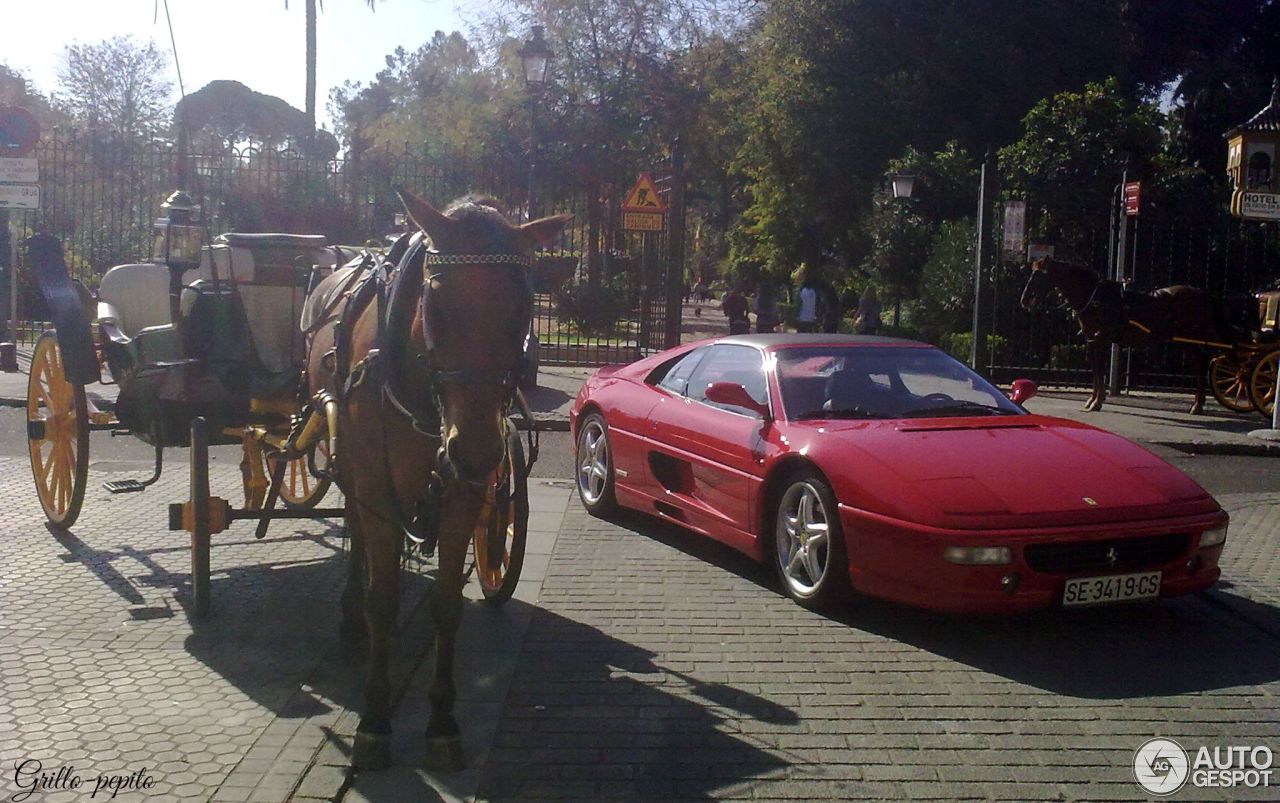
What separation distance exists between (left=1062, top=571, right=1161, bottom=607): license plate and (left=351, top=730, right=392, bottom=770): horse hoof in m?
3.20

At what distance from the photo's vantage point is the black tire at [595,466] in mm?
8852

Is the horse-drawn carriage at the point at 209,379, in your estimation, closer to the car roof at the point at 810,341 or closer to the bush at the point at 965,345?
the car roof at the point at 810,341

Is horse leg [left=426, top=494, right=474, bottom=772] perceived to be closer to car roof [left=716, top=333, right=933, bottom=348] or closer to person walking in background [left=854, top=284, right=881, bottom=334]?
car roof [left=716, top=333, right=933, bottom=348]

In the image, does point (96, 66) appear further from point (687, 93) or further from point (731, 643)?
point (731, 643)

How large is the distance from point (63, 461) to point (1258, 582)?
7.06 metres

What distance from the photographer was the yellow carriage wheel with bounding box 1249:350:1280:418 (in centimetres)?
1658

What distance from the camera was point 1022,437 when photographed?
6.77 metres

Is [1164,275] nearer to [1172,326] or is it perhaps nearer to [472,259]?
[1172,326]

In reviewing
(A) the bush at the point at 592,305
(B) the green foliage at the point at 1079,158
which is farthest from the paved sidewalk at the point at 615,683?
(A) the bush at the point at 592,305

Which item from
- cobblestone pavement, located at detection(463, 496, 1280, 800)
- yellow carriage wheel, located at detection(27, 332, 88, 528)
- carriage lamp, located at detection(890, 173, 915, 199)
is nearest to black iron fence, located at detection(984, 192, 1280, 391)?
carriage lamp, located at detection(890, 173, 915, 199)

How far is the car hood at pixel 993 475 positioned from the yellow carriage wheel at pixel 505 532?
1550 millimetres

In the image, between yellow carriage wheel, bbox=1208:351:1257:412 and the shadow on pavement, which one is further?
yellow carriage wheel, bbox=1208:351:1257:412

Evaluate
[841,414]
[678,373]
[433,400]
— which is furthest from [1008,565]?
[678,373]

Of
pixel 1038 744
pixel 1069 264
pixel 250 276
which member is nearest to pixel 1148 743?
pixel 1038 744
